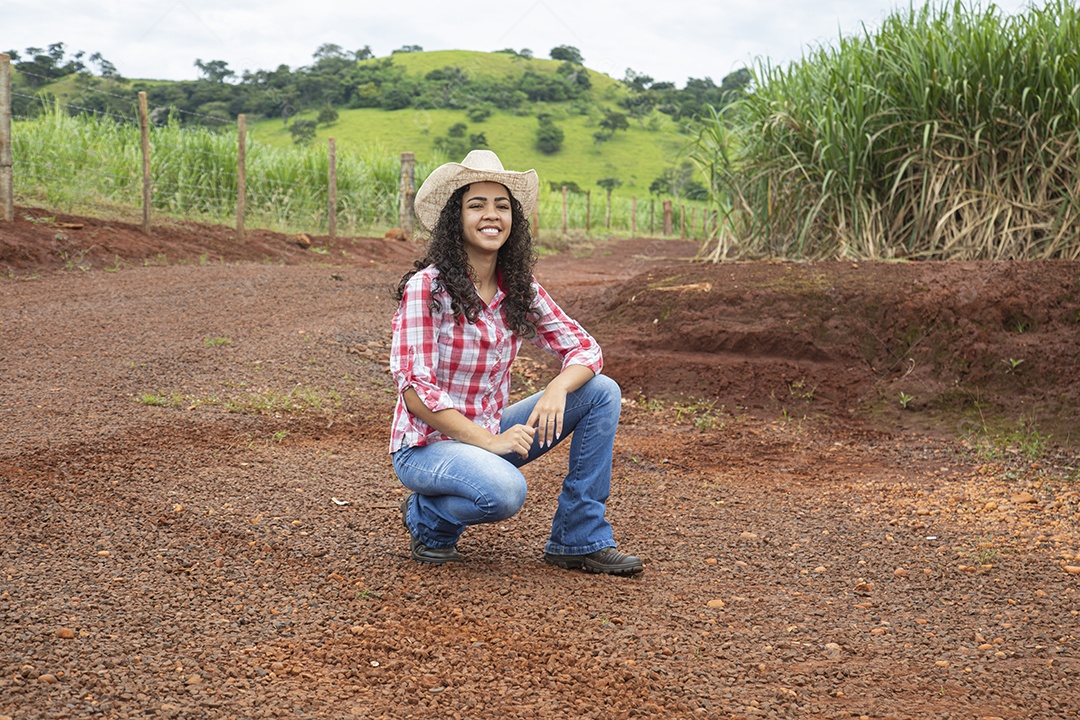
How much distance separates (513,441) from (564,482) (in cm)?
33

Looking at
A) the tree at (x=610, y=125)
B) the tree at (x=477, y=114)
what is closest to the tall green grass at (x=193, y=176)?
the tree at (x=477, y=114)

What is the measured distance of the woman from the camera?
2.79 m

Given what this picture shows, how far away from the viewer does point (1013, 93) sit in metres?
6.31

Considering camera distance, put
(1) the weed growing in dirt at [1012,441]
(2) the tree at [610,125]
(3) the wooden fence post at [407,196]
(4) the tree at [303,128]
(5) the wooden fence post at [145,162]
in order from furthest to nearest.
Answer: (2) the tree at [610,125] < (4) the tree at [303,128] < (3) the wooden fence post at [407,196] < (5) the wooden fence post at [145,162] < (1) the weed growing in dirt at [1012,441]

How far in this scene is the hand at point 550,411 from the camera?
2.90 meters

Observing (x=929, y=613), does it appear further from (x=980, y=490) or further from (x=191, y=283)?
(x=191, y=283)

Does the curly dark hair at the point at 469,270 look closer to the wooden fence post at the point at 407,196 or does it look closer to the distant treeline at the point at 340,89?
the distant treeline at the point at 340,89

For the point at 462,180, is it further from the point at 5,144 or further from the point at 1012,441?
the point at 5,144

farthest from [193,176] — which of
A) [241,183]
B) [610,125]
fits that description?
[610,125]

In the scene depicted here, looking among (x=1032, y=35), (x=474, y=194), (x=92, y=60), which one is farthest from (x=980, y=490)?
(x=92, y=60)

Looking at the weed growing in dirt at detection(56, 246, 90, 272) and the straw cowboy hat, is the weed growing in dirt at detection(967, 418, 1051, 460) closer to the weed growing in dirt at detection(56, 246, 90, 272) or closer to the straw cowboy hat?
the straw cowboy hat

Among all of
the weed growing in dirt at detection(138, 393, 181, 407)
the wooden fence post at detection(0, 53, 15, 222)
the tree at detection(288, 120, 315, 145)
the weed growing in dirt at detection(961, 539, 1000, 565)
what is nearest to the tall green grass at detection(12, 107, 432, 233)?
the wooden fence post at detection(0, 53, 15, 222)

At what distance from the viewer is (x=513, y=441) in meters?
2.79

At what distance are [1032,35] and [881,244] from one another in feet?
5.34
